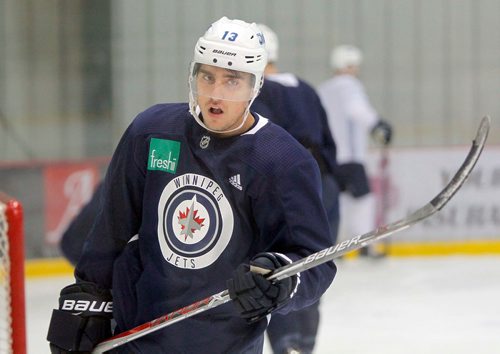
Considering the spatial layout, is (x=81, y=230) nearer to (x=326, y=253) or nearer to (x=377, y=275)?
(x=326, y=253)

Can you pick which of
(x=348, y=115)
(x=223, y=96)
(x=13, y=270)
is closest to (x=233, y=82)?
(x=223, y=96)

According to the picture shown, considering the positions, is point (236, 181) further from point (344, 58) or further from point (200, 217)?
point (344, 58)

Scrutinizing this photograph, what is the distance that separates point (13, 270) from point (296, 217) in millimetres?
500

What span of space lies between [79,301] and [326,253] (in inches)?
21.6

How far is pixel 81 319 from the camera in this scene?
2.24 metres

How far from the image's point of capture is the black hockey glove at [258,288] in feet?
6.46

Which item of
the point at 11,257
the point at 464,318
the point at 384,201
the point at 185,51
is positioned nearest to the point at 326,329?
the point at 464,318

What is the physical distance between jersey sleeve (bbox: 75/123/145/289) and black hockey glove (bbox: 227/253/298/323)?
0.99 ft

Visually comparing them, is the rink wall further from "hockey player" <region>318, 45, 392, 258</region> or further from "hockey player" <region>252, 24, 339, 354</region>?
"hockey player" <region>252, 24, 339, 354</region>

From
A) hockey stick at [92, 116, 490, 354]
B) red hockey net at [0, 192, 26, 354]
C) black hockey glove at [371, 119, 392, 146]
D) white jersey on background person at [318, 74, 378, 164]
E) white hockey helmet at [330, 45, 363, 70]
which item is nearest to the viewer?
hockey stick at [92, 116, 490, 354]

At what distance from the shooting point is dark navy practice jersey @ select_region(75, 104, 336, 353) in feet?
6.87

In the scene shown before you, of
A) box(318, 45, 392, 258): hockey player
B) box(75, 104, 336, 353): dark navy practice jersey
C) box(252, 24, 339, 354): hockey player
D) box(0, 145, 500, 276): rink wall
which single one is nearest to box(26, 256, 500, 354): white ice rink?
box(0, 145, 500, 276): rink wall

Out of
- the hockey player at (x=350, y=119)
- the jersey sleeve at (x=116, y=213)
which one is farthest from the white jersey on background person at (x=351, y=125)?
the jersey sleeve at (x=116, y=213)

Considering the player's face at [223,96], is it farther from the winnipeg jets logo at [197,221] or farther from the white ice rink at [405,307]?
the white ice rink at [405,307]
